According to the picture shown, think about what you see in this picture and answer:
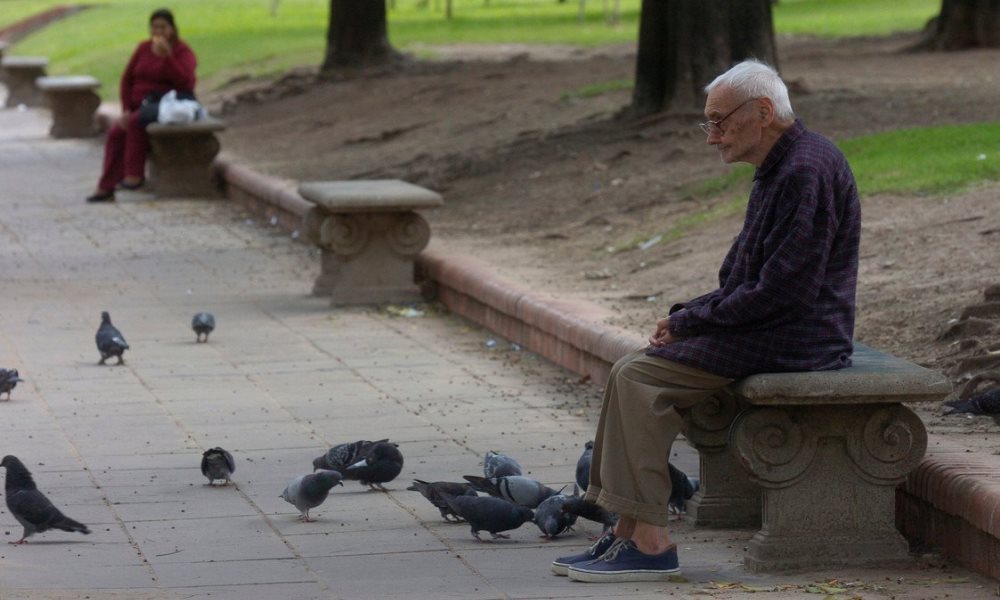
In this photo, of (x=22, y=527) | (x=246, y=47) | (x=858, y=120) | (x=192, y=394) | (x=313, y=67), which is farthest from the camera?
(x=246, y=47)

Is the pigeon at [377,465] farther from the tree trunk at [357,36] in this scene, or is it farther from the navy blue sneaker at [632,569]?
the tree trunk at [357,36]

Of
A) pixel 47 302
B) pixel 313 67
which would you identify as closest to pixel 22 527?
pixel 47 302

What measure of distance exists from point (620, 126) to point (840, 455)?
10.3m

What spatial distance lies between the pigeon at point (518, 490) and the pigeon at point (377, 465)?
22.4 inches

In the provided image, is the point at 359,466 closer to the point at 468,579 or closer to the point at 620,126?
the point at 468,579

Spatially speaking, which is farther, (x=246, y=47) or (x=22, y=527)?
(x=246, y=47)

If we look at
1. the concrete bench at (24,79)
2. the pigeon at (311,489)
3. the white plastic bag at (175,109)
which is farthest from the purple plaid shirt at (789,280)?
the concrete bench at (24,79)

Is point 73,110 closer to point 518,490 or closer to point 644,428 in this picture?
point 518,490

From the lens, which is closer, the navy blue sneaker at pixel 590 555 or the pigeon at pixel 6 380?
the navy blue sneaker at pixel 590 555

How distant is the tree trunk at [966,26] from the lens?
71.6 ft

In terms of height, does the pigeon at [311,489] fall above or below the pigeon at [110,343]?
above

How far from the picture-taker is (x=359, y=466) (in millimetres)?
7250

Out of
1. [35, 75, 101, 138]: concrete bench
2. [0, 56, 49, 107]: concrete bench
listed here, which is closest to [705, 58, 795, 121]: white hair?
[35, 75, 101, 138]: concrete bench

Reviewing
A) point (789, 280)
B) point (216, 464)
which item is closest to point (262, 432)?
point (216, 464)
